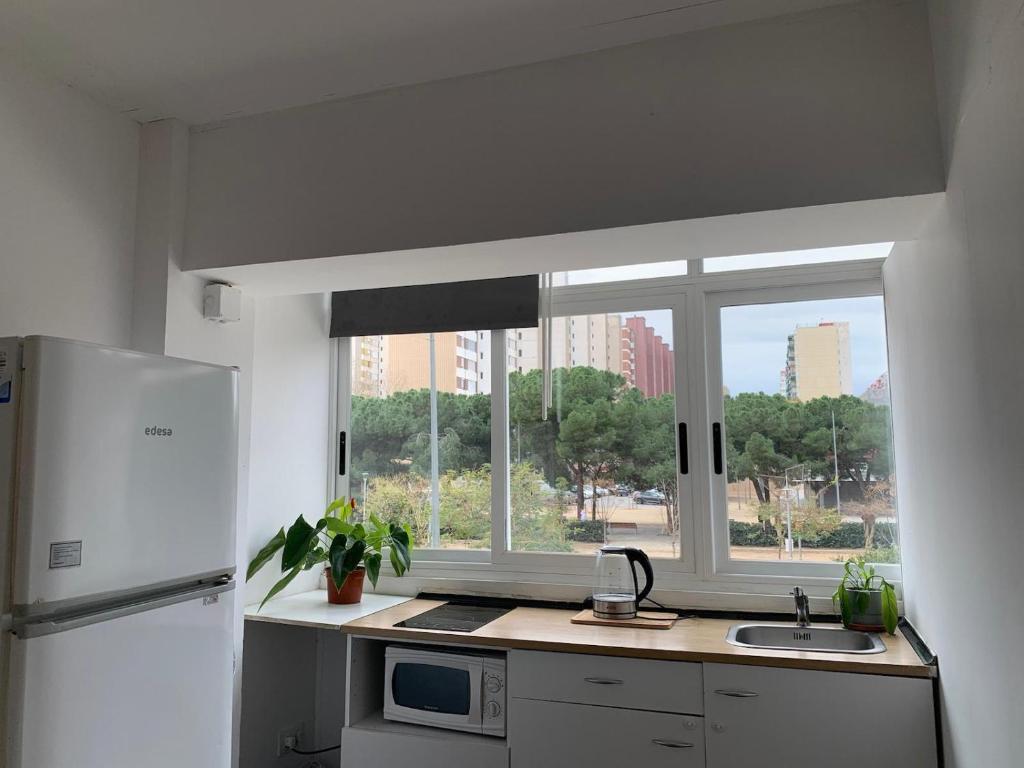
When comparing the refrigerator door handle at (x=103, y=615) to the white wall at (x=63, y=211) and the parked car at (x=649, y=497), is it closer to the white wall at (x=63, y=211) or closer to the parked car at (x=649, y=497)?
the white wall at (x=63, y=211)

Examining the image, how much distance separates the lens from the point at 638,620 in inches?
102

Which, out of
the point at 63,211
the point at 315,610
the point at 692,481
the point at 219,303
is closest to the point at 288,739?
the point at 315,610

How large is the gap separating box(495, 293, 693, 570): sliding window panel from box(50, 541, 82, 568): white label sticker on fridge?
1.79 meters

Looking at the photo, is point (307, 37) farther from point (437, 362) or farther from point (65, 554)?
point (437, 362)

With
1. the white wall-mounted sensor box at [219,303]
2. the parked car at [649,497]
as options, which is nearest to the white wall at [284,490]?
the white wall-mounted sensor box at [219,303]

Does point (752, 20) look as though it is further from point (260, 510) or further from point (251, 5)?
point (260, 510)

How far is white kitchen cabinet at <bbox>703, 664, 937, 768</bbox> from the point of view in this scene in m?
1.98

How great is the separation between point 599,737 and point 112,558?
57.3 inches

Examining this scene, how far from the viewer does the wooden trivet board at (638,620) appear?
8.25 ft

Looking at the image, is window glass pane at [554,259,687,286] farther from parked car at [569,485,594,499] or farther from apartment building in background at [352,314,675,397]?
parked car at [569,485,594,499]

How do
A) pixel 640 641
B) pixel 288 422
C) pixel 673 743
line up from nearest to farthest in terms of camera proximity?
pixel 673 743
pixel 640 641
pixel 288 422

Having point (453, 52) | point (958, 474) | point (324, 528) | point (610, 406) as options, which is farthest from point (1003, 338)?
point (324, 528)

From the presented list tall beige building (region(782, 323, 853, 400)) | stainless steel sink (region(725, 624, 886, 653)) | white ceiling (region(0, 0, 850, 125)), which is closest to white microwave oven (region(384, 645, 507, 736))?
stainless steel sink (region(725, 624, 886, 653))

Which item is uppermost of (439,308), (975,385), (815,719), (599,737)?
(439,308)
